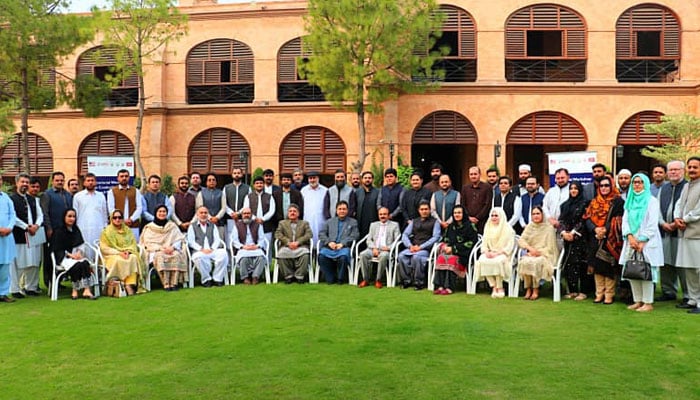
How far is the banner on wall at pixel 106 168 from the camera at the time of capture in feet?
46.7

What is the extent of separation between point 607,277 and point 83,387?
6.23m

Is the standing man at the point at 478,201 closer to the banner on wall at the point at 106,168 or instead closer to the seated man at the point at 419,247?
the seated man at the point at 419,247

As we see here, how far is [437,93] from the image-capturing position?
69.7ft

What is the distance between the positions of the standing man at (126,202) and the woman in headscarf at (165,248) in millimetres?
550

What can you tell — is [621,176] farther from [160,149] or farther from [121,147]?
[121,147]

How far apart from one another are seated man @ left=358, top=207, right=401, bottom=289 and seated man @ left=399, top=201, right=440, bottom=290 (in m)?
0.22

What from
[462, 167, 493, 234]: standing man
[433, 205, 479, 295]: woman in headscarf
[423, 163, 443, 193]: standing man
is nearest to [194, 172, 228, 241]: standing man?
[423, 163, 443, 193]: standing man

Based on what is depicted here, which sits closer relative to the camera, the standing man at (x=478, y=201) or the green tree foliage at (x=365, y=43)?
the standing man at (x=478, y=201)

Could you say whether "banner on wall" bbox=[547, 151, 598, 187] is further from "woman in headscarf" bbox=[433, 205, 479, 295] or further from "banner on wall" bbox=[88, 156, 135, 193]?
"banner on wall" bbox=[88, 156, 135, 193]

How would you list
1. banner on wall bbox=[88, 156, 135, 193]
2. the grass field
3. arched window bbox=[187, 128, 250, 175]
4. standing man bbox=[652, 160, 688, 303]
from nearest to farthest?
1. the grass field
2. standing man bbox=[652, 160, 688, 303]
3. banner on wall bbox=[88, 156, 135, 193]
4. arched window bbox=[187, 128, 250, 175]

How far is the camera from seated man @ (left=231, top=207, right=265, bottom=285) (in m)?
10.2

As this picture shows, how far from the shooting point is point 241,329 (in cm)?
690

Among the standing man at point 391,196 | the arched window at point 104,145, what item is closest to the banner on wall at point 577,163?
the standing man at point 391,196

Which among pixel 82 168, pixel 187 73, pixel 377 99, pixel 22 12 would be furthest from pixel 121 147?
pixel 377 99
